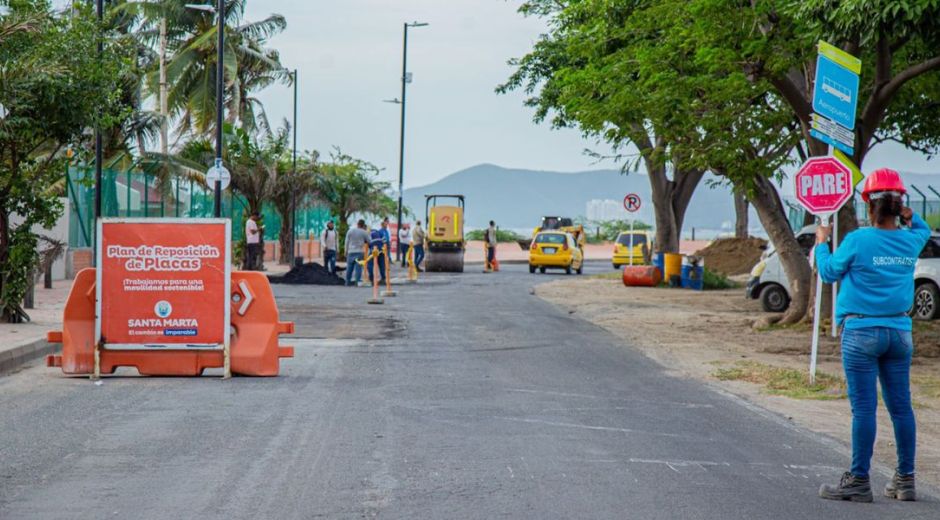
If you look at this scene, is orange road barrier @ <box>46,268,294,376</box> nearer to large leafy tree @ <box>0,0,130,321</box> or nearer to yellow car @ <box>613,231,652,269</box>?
large leafy tree @ <box>0,0,130,321</box>

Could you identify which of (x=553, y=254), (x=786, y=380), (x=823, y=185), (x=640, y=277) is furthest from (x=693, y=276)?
(x=823, y=185)

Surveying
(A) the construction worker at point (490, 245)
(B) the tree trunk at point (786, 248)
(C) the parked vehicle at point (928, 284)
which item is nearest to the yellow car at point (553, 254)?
(A) the construction worker at point (490, 245)

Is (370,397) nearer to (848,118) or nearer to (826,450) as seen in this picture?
(826,450)

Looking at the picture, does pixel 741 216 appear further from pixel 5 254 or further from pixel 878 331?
pixel 878 331

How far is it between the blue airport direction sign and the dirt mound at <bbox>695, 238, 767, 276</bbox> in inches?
1377

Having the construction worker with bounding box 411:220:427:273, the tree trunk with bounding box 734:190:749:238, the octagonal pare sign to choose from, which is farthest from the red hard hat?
the tree trunk with bounding box 734:190:749:238

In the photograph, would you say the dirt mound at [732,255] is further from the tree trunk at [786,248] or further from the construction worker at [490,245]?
the tree trunk at [786,248]

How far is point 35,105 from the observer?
17375 mm

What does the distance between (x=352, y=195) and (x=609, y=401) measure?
154 ft

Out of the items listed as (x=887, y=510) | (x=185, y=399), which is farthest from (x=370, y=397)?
(x=887, y=510)

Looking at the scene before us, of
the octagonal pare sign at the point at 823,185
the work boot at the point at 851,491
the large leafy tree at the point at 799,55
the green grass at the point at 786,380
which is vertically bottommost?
the green grass at the point at 786,380

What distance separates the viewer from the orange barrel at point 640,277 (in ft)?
118

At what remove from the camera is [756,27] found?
65.3 feet

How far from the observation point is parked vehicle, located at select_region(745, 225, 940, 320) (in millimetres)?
22812
